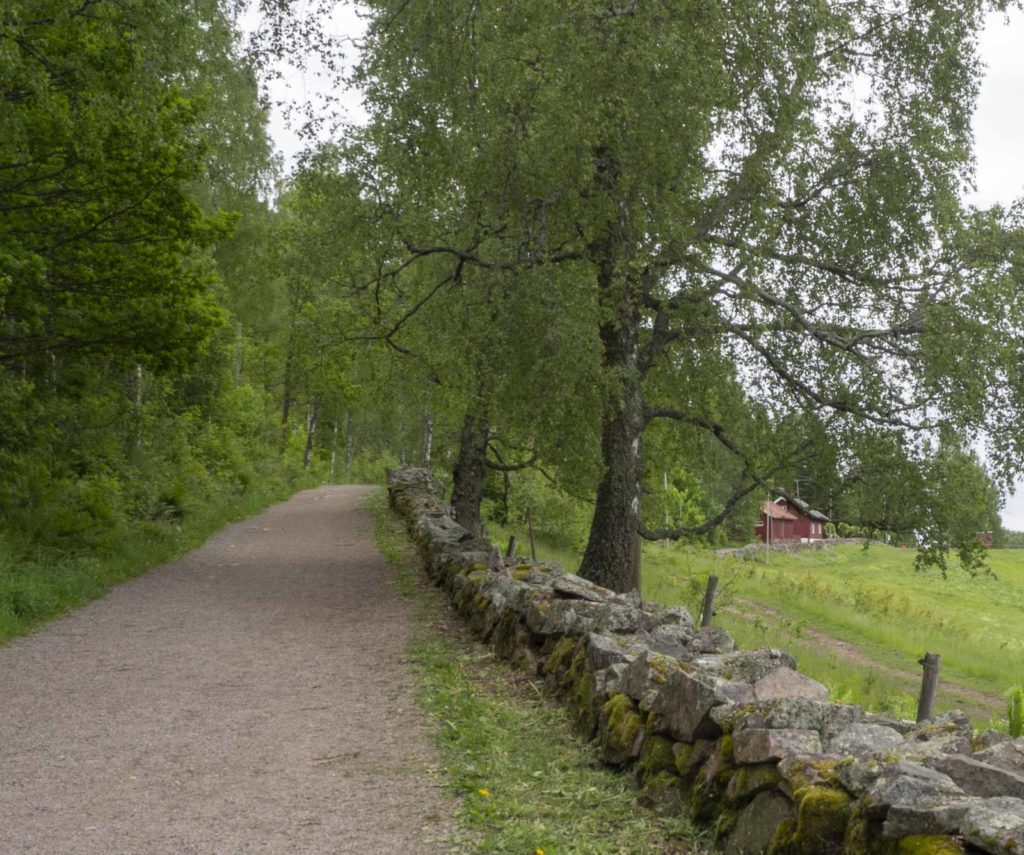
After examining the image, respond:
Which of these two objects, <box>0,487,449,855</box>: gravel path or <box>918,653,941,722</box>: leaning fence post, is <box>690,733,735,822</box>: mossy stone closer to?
<box>0,487,449,855</box>: gravel path

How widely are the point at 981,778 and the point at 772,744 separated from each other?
999mm

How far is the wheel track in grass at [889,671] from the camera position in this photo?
17.9 metres

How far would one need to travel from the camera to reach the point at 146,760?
22.8 ft

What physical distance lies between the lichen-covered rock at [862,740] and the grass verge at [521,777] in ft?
2.70

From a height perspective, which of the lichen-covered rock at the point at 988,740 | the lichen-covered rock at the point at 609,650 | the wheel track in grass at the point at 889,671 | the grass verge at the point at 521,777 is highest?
the lichen-covered rock at the point at 988,740


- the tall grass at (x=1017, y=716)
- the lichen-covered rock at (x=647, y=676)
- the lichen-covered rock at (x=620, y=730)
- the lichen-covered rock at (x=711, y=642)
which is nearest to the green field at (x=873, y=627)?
the tall grass at (x=1017, y=716)

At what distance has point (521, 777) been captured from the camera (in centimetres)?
636

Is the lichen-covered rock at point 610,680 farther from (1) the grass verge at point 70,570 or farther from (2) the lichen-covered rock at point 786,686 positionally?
(1) the grass verge at point 70,570

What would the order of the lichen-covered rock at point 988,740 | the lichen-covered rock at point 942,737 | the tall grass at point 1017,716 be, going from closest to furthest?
the lichen-covered rock at point 942,737
the lichen-covered rock at point 988,740
the tall grass at point 1017,716

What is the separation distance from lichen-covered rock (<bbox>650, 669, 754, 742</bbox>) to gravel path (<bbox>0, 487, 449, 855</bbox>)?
1380 millimetres

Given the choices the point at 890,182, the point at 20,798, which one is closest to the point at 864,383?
the point at 890,182

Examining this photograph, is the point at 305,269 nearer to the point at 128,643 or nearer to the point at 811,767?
the point at 128,643

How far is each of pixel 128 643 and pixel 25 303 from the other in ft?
18.1

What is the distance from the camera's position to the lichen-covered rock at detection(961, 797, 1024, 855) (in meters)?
3.34
